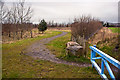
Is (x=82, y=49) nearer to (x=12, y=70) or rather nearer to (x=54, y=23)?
(x=12, y=70)

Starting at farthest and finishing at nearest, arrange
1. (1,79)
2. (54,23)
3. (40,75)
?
(54,23)
(40,75)
(1,79)

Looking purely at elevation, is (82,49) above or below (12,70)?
above

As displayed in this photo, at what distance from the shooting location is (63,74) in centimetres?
407

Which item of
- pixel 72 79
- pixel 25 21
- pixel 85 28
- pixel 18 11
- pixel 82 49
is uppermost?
pixel 18 11

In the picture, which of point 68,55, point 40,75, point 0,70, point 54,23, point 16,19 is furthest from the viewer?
point 54,23

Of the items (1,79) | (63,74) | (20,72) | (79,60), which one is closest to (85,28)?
(79,60)

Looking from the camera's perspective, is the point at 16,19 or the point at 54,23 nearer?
the point at 16,19

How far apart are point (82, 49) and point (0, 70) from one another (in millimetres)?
4414

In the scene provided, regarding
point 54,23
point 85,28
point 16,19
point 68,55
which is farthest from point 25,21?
point 54,23

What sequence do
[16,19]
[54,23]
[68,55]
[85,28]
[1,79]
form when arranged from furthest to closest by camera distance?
1. [54,23]
2. [16,19]
3. [85,28]
4. [68,55]
5. [1,79]

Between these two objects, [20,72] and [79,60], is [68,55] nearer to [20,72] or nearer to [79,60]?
[79,60]

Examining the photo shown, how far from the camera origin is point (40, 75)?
3938 mm

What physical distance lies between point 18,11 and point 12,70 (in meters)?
19.3

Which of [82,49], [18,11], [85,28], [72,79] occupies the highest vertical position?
[18,11]
